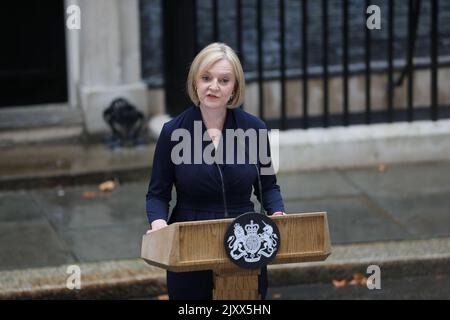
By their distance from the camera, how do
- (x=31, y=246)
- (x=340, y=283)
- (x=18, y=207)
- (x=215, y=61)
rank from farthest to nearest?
(x=18, y=207) → (x=31, y=246) → (x=340, y=283) → (x=215, y=61)

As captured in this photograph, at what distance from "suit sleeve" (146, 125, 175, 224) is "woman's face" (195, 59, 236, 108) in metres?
0.28

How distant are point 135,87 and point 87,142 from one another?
2.03 feet

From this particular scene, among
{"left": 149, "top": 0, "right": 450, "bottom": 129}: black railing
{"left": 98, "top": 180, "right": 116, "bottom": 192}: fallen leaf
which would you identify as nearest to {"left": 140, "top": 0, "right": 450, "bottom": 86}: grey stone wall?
{"left": 149, "top": 0, "right": 450, "bottom": 129}: black railing

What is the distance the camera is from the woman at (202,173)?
523 centimetres

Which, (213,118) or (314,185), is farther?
(314,185)

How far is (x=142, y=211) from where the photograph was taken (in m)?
8.86

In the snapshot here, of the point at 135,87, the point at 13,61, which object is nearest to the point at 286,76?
the point at 135,87

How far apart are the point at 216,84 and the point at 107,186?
442 cm

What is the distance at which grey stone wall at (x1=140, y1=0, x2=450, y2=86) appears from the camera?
10.4 m

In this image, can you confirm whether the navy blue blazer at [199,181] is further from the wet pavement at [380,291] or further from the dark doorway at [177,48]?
the dark doorway at [177,48]

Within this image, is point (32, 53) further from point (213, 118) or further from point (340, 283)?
point (213, 118)

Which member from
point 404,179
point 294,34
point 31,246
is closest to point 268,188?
point 31,246

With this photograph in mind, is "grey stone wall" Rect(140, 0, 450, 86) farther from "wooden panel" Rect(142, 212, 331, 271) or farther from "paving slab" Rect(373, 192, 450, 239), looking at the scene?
"wooden panel" Rect(142, 212, 331, 271)
